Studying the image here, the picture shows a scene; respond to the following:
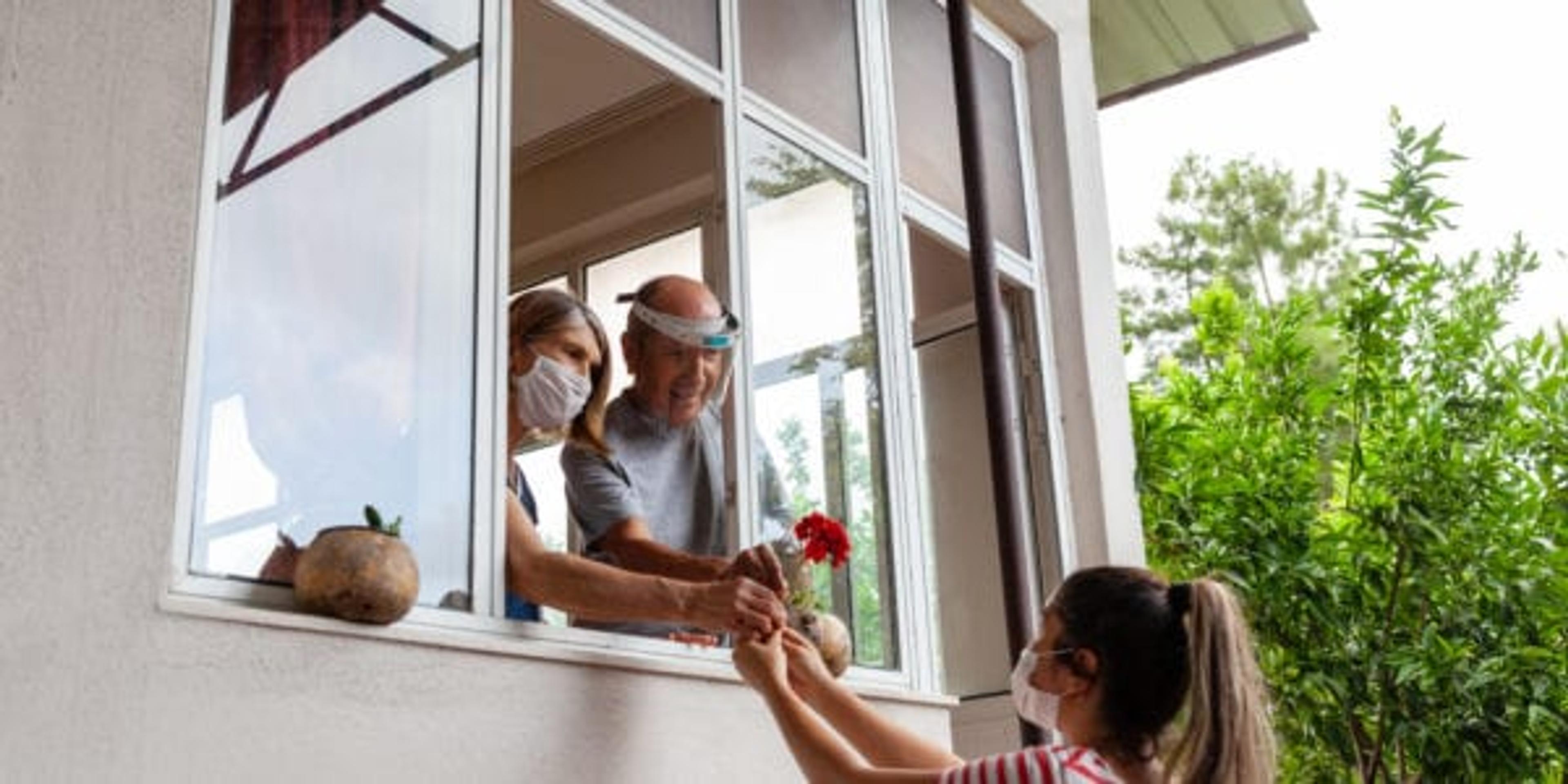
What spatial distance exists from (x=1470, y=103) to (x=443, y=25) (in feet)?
84.0

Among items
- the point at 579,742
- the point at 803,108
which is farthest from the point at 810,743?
the point at 803,108

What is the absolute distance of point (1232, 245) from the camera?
57.5ft

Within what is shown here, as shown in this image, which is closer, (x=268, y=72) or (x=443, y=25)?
(x=268, y=72)

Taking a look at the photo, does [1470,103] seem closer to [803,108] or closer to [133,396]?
[803,108]

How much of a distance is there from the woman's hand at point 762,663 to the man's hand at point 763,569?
101 millimetres

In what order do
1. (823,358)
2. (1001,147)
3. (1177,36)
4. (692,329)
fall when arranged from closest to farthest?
(692,329) → (823,358) → (1001,147) → (1177,36)

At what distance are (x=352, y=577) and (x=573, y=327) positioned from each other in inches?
38.7

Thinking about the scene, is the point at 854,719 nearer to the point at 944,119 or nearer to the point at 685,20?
the point at 685,20

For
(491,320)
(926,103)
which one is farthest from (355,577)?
(926,103)

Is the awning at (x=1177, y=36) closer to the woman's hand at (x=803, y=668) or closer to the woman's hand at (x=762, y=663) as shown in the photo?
the woman's hand at (x=803, y=668)

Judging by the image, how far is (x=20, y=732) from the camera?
2.09 meters

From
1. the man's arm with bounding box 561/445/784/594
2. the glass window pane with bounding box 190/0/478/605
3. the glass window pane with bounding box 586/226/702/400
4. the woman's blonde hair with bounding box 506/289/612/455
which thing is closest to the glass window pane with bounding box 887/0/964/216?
the glass window pane with bounding box 586/226/702/400

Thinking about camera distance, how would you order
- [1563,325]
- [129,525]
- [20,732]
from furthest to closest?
[1563,325] < [129,525] < [20,732]

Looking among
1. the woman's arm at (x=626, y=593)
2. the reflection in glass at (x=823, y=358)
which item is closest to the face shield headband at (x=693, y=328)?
the reflection in glass at (x=823, y=358)
